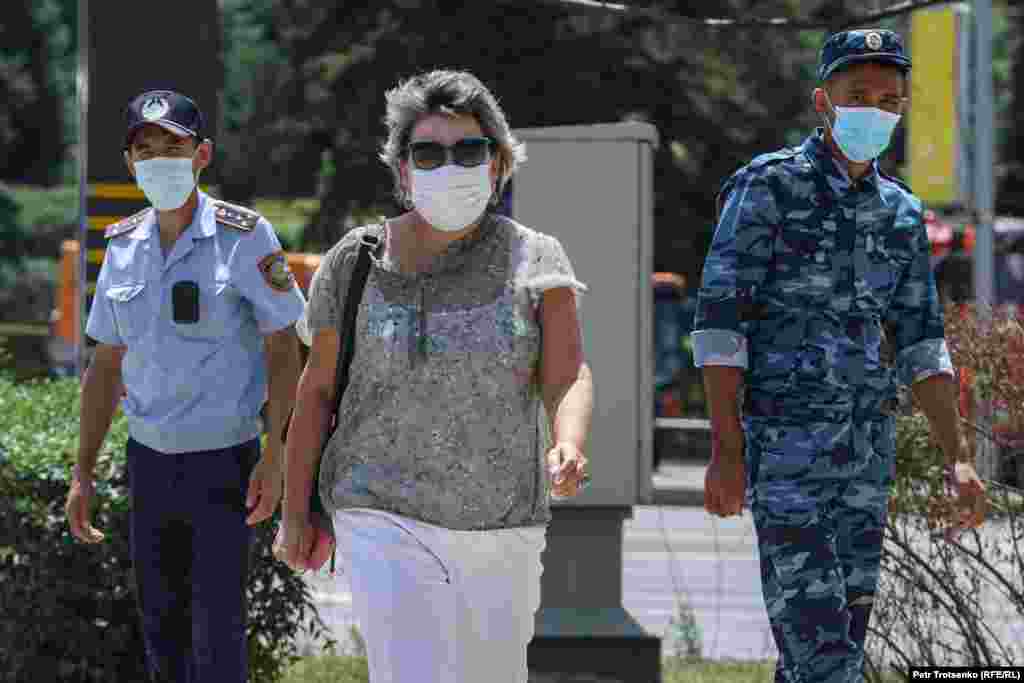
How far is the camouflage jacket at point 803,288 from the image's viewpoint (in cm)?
427

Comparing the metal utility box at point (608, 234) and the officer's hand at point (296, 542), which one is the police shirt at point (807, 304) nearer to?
the officer's hand at point (296, 542)

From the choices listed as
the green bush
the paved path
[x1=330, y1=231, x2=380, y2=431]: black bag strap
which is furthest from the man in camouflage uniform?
the paved path

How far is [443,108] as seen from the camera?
12.5ft

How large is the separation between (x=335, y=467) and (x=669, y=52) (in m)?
21.8

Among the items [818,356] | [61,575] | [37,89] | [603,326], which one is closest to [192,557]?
[61,575]

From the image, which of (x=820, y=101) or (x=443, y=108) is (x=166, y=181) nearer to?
(x=443, y=108)

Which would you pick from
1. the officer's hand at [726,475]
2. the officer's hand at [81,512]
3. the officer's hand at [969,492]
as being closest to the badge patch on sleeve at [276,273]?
the officer's hand at [81,512]

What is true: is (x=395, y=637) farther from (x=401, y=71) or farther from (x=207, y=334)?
(x=401, y=71)

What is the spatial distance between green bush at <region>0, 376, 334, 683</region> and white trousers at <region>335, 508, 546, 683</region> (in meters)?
2.47

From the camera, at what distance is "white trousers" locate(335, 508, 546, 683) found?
3693 mm

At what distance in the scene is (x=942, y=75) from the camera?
22547 mm

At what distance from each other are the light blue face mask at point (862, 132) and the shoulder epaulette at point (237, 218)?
1.62m

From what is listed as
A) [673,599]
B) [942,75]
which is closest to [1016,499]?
[673,599]

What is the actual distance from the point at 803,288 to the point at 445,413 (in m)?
1.01
